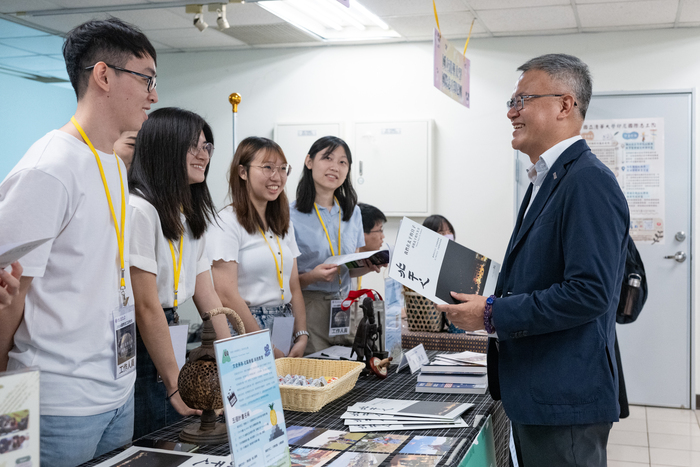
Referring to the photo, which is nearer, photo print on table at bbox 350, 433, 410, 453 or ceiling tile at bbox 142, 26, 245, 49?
photo print on table at bbox 350, 433, 410, 453

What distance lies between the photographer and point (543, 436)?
1617mm

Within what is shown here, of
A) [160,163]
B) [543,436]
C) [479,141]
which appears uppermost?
[479,141]

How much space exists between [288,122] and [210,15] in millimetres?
1117

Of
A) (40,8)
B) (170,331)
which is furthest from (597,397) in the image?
(40,8)

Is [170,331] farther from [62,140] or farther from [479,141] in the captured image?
[479,141]

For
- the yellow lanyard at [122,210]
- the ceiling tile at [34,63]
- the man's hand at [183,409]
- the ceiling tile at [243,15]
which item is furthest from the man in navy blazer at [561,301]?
the ceiling tile at [34,63]

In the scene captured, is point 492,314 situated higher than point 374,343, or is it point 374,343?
point 492,314

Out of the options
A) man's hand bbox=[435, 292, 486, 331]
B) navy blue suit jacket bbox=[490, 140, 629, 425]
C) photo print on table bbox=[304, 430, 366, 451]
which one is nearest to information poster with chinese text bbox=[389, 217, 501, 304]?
man's hand bbox=[435, 292, 486, 331]

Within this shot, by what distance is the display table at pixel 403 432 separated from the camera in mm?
1475

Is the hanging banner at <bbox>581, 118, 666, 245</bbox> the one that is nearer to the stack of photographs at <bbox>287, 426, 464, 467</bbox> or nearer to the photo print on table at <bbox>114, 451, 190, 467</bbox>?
the stack of photographs at <bbox>287, 426, 464, 467</bbox>

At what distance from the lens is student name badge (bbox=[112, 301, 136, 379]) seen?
4.84 feet

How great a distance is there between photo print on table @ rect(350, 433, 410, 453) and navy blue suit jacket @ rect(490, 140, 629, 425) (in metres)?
0.32

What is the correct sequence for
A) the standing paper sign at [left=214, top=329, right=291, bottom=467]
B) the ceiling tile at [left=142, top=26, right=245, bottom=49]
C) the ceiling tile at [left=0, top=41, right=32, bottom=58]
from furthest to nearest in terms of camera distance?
1. the ceiling tile at [left=142, top=26, right=245, bottom=49]
2. the ceiling tile at [left=0, top=41, right=32, bottom=58]
3. the standing paper sign at [left=214, top=329, right=291, bottom=467]

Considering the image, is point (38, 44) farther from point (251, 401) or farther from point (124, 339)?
point (251, 401)
